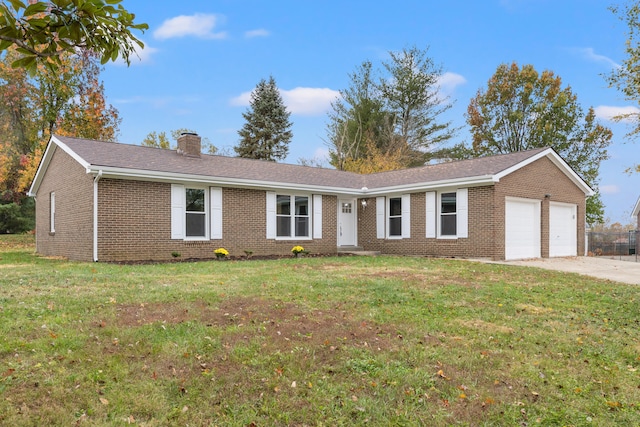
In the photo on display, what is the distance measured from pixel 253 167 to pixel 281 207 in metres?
2.28

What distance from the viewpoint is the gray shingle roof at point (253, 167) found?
45.1ft

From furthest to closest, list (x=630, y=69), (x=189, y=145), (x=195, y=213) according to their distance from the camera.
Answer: (x=189, y=145) < (x=195, y=213) < (x=630, y=69)

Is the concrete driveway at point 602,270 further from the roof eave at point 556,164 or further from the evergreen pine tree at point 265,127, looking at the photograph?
the evergreen pine tree at point 265,127

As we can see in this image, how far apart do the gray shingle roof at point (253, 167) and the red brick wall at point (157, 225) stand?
2.27ft

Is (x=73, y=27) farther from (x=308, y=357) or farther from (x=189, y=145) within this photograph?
(x=189, y=145)

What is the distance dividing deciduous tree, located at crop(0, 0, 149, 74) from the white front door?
16.9 meters

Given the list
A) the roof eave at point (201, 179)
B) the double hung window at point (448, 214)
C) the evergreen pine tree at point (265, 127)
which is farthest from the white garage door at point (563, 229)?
the evergreen pine tree at point (265, 127)

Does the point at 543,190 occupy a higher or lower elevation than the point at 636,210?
higher

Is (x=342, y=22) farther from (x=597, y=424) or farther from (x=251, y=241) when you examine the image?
(x=597, y=424)

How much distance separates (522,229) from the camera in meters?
16.2

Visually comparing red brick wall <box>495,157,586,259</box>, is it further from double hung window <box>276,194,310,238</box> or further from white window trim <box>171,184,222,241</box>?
white window trim <box>171,184,222,241</box>

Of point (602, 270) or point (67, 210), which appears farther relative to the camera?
point (67, 210)

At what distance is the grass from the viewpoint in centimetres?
336

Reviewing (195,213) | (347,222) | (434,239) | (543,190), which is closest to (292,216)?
(347,222)
